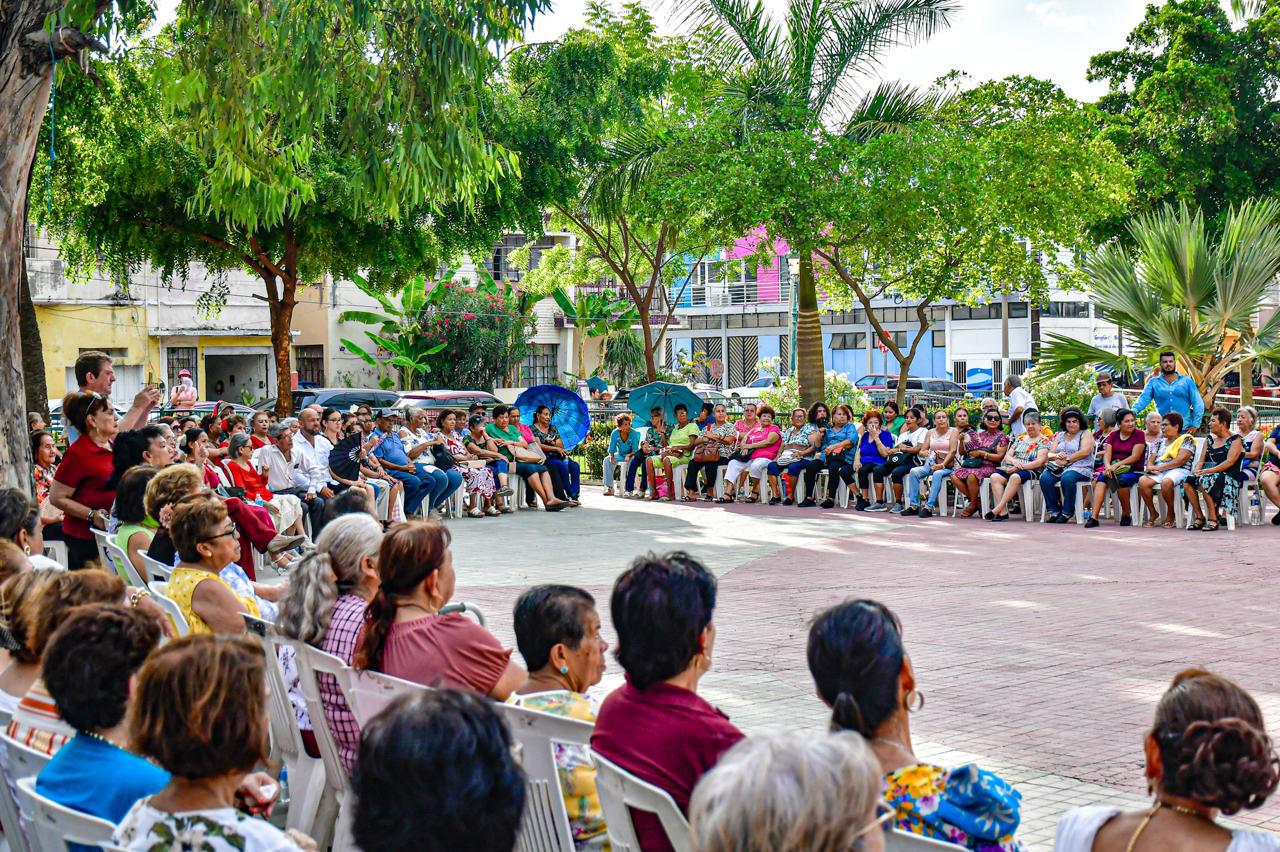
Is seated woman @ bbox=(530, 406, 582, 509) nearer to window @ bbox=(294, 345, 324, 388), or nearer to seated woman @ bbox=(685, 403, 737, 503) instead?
seated woman @ bbox=(685, 403, 737, 503)

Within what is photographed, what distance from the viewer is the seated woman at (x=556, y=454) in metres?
19.8

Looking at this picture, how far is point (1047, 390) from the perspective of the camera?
917 inches

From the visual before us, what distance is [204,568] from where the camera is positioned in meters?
5.92

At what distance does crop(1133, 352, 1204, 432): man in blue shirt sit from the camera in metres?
17.0

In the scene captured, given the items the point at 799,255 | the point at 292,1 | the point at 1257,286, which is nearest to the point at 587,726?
the point at 292,1

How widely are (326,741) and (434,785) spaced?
8.09 feet

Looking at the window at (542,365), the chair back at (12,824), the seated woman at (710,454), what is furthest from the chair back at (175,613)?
the window at (542,365)

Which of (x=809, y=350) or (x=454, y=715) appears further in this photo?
(x=809, y=350)

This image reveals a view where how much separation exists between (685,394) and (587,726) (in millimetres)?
18201

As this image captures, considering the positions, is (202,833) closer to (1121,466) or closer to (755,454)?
(1121,466)

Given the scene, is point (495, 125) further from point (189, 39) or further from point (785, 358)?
point (785, 358)

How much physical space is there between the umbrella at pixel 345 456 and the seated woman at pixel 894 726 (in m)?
13.1

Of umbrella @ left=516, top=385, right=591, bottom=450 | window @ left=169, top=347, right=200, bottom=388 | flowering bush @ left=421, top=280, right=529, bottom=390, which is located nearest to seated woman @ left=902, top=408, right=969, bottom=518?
umbrella @ left=516, top=385, right=591, bottom=450

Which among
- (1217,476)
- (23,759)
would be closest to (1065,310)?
(1217,476)
